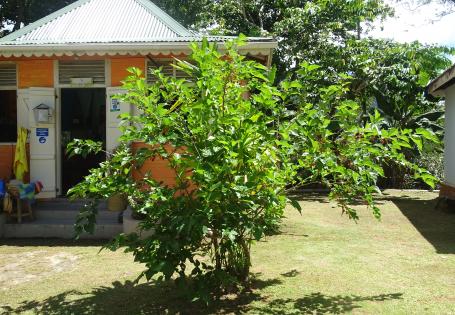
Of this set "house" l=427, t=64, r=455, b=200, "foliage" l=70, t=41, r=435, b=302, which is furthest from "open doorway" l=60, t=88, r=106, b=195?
"house" l=427, t=64, r=455, b=200

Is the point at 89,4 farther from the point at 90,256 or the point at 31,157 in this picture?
the point at 90,256

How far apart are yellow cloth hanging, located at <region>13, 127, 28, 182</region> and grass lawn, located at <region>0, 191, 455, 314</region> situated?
1.28 metres

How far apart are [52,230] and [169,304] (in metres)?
3.79

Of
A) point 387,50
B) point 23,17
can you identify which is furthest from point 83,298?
point 23,17

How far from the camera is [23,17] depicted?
19.6 m

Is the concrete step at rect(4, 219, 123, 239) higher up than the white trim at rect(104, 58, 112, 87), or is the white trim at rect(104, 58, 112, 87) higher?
the white trim at rect(104, 58, 112, 87)

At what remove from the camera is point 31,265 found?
19.4 feet

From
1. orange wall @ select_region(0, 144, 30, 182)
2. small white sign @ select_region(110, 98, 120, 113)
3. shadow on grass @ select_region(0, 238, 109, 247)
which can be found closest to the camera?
shadow on grass @ select_region(0, 238, 109, 247)

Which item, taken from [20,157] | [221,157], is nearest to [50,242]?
[20,157]

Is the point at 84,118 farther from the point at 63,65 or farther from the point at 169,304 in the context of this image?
the point at 169,304

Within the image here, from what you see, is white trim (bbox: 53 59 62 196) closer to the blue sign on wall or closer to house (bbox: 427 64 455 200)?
the blue sign on wall

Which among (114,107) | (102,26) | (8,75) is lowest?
(114,107)

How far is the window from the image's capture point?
8.66 metres

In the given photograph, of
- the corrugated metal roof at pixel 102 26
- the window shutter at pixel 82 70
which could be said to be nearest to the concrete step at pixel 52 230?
the window shutter at pixel 82 70
